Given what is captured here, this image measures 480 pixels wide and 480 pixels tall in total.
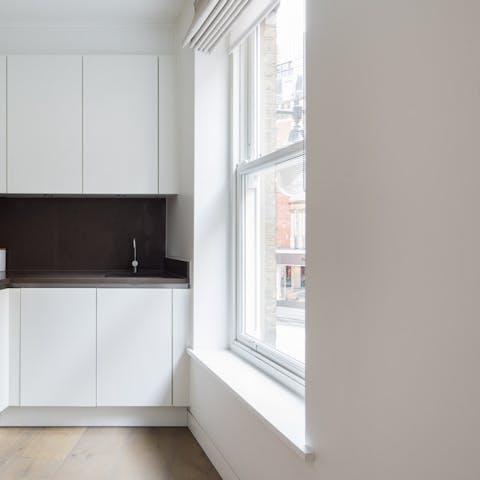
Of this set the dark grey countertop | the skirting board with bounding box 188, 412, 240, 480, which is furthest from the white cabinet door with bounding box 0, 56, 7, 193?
the skirting board with bounding box 188, 412, 240, 480

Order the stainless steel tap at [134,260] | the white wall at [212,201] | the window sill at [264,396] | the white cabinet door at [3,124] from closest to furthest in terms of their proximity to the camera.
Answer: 1. the window sill at [264,396]
2. the white wall at [212,201]
3. the white cabinet door at [3,124]
4. the stainless steel tap at [134,260]

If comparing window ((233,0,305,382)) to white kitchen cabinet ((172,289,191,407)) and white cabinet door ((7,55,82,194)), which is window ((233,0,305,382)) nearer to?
white kitchen cabinet ((172,289,191,407))

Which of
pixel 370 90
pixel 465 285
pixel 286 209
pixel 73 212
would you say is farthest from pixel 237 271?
pixel 465 285

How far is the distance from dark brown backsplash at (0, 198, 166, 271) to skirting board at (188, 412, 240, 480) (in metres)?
1.28

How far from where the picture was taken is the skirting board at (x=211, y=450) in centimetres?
266

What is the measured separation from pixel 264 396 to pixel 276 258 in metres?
0.66

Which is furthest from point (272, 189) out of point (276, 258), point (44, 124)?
point (44, 124)

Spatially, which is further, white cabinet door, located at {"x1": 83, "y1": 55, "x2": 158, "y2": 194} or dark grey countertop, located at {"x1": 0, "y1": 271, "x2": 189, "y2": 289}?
white cabinet door, located at {"x1": 83, "y1": 55, "x2": 158, "y2": 194}

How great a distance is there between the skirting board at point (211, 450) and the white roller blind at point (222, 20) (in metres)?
2.05

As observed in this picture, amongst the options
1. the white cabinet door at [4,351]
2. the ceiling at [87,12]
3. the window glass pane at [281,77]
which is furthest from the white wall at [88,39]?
the white cabinet door at [4,351]

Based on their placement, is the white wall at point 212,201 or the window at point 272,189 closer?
the window at point 272,189

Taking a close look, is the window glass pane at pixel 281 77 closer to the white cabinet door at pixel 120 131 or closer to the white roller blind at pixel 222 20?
the white roller blind at pixel 222 20

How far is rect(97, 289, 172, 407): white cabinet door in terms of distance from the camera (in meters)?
3.46

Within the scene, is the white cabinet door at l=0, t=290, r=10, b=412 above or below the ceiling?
below
